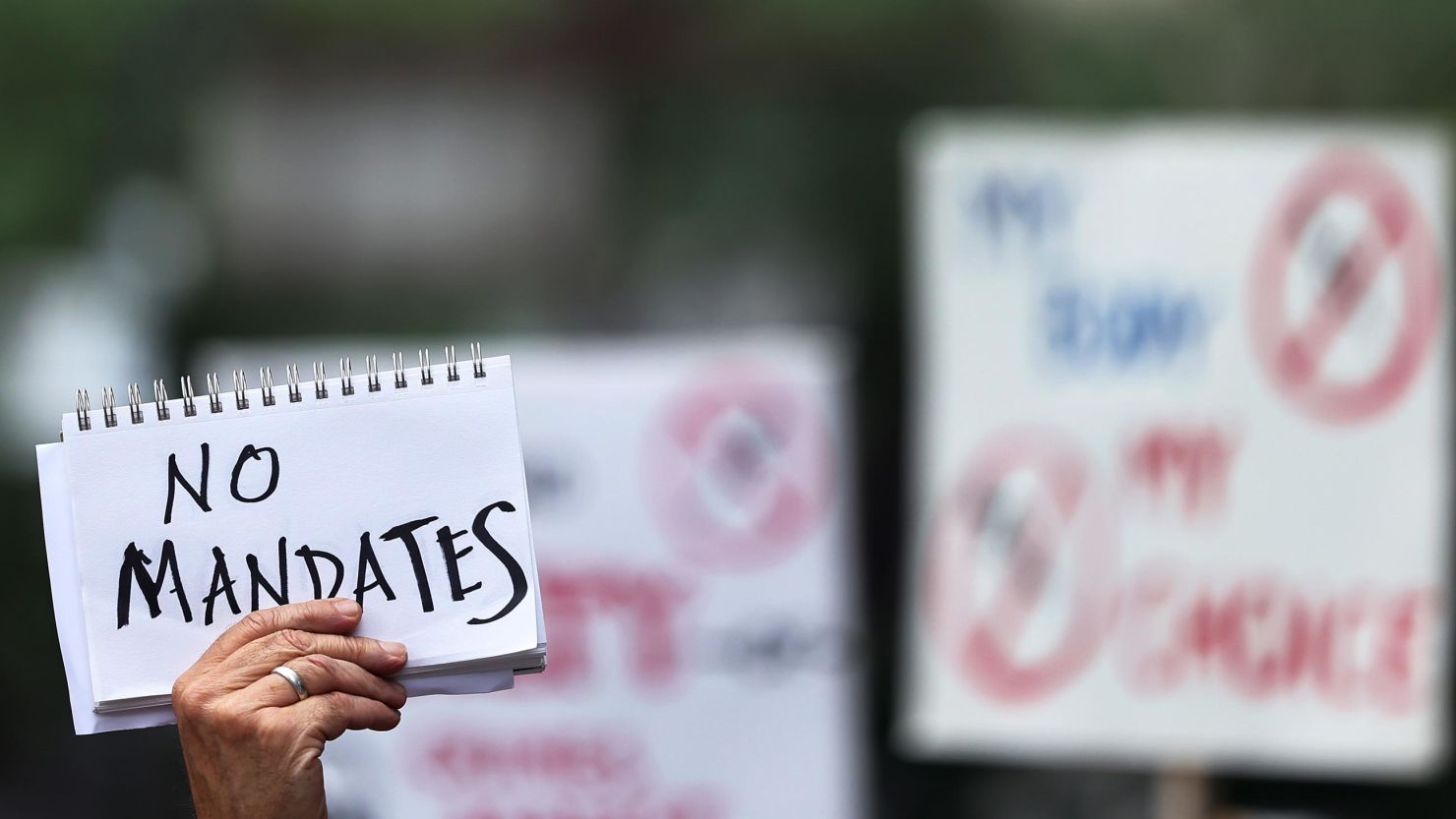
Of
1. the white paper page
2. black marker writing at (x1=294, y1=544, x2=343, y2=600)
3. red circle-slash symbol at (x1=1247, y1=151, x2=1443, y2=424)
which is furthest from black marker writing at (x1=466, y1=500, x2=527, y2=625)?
red circle-slash symbol at (x1=1247, y1=151, x2=1443, y2=424)

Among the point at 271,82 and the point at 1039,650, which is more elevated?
the point at 271,82

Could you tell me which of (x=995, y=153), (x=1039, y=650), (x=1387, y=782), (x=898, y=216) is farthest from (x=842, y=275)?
(x=1387, y=782)

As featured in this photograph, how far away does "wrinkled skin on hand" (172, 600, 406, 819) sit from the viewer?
44.0 inches

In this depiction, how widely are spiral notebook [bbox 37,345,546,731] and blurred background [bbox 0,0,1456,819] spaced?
1.90m

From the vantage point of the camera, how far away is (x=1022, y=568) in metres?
2.97

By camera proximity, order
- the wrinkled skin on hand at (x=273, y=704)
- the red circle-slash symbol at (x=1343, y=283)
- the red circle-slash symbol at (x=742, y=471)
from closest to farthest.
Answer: the wrinkled skin on hand at (x=273, y=704) → the red circle-slash symbol at (x=1343, y=283) → the red circle-slash symbol at (x=742, y=471)

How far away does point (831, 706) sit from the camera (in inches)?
119

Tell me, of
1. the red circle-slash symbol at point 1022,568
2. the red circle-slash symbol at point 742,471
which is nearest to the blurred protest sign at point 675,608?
the red circle-slash symbol at point 742,471

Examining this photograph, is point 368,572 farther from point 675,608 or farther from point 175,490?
point 675,608

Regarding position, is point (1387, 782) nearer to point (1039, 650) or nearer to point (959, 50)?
point (1039, 650)

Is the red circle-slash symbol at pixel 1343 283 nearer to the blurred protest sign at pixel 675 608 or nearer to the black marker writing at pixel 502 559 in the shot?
the blurred protest sign at pixel 675 608

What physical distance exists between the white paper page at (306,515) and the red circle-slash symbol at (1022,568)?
1941 millimetres

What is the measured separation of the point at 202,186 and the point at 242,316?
0.27 m

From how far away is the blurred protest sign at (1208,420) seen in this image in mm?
2893
